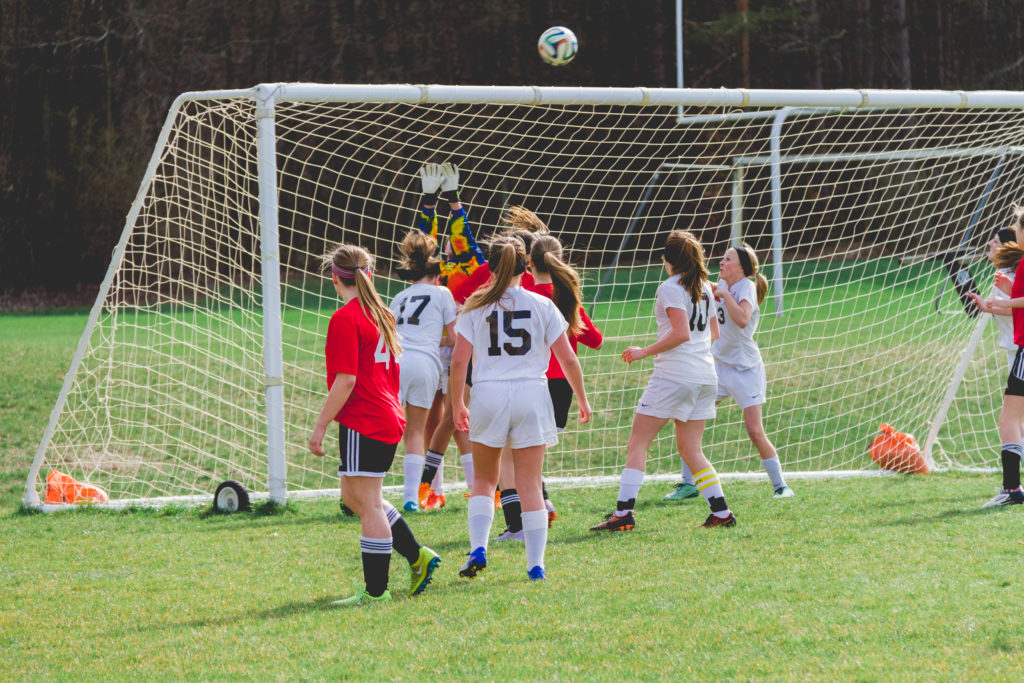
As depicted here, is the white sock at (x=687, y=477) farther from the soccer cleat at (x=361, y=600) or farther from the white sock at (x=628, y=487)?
the soccer cleat at (x=361, y=600)

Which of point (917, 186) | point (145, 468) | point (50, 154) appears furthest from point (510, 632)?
point (50, 154)

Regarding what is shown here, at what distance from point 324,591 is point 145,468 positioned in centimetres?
402

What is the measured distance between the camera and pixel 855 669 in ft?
11.8

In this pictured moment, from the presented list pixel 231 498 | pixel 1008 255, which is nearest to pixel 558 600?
pixel 231 498

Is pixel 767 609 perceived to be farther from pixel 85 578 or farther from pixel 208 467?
pixel 208 467

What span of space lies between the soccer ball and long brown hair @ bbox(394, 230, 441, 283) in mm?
3368

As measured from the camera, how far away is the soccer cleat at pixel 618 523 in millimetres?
6020

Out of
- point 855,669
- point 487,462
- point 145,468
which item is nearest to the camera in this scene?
point 855,669

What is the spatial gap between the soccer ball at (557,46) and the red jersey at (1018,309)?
439cm

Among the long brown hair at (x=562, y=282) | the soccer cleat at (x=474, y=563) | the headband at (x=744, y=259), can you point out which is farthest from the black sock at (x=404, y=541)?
the headband at (x=744, y=259)

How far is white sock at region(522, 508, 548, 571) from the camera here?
16.1 ft

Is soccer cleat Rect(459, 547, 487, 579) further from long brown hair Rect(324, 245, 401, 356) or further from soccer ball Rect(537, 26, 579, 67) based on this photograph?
soccer ball Rect(537, 26, 579, 67)

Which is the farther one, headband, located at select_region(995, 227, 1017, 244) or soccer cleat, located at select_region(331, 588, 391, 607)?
headband, located at select_region(995, 227, 1017, 244)

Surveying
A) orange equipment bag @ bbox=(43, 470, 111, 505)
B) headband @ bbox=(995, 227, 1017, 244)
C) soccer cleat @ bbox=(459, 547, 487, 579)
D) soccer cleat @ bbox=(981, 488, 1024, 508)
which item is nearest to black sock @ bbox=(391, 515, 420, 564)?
soccer cleat @ bbox=(459, 547, 487, 579)
